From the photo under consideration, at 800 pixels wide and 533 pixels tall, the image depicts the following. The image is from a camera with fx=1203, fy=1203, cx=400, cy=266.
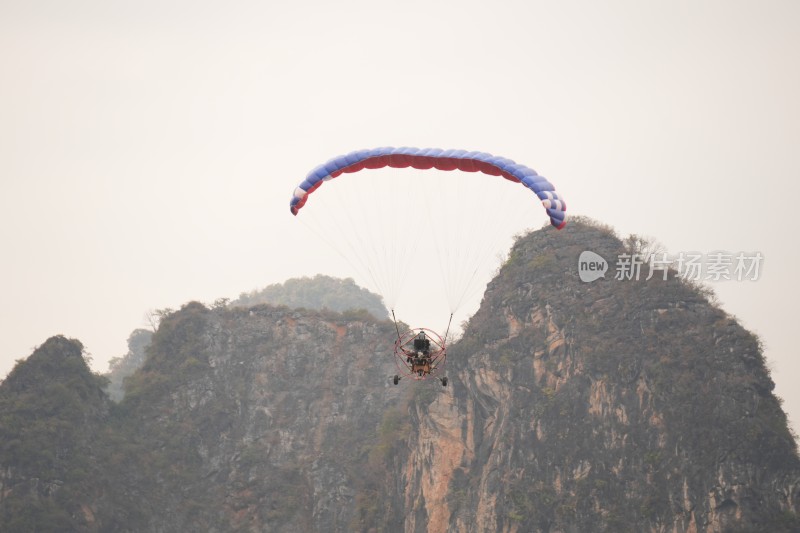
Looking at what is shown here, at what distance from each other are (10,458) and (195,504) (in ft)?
37.0

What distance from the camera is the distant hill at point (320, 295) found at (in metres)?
125

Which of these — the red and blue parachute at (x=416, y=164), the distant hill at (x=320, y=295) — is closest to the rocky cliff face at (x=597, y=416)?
the red and blue parachute at (x=416, y=164)

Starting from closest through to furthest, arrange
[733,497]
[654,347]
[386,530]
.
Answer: [733,497] → [654,347] → [386,530]

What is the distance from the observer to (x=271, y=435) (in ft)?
257

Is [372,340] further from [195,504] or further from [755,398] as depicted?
[755,398]

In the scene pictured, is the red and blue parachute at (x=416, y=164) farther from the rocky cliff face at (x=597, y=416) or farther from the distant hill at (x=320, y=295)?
the distant hill at (x=320, y=295)

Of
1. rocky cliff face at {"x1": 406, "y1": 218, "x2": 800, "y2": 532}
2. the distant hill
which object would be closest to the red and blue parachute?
rocky cliff face at {"x1": 406, "y1": 218, "x2": 800, "y2": 532}

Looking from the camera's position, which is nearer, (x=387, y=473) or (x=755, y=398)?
(x=755, y=398)

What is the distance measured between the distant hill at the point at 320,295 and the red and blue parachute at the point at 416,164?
74679 millimetres

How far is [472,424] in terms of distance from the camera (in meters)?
68.6

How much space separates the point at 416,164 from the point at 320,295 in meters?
82.3

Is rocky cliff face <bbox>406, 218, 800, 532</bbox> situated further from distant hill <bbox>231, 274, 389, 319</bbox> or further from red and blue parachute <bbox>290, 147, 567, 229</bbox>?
distant hill <bbox>231, 274, 389, 319</bbox>

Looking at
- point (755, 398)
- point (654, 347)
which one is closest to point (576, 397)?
point (654, 347)

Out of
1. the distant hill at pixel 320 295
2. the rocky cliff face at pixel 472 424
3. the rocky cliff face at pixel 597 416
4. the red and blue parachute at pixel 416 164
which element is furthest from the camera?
the distant hill at pixel 320 295
